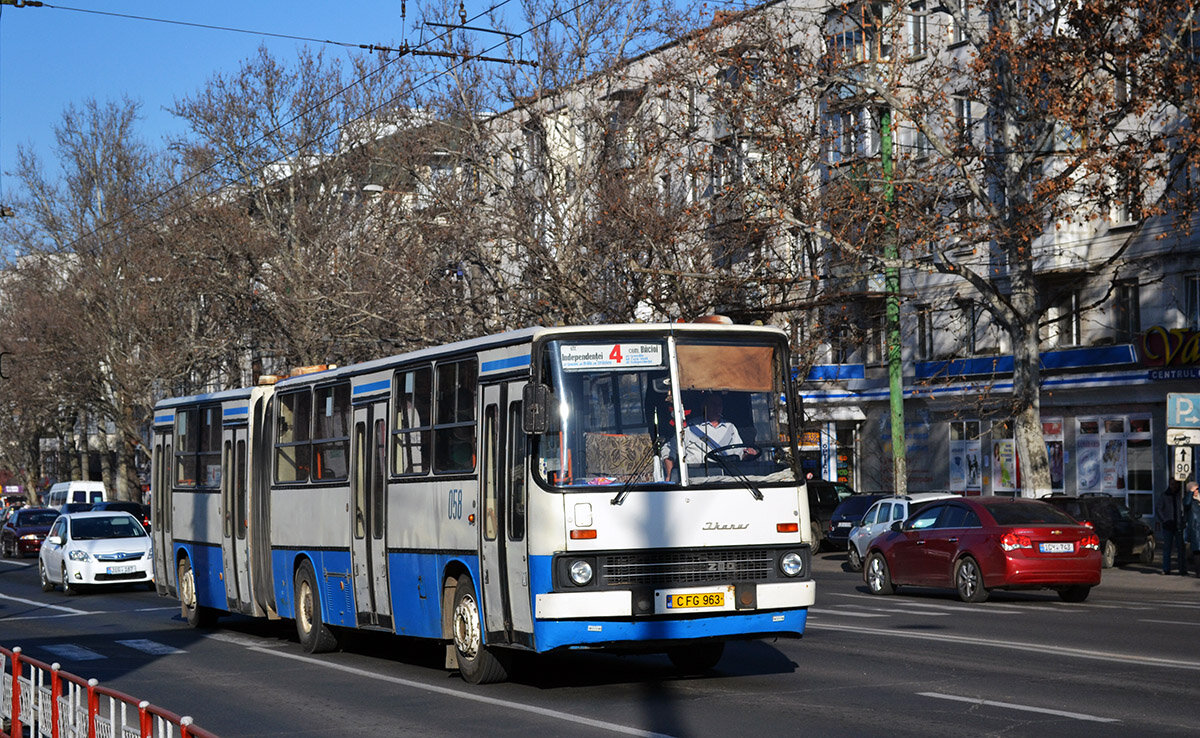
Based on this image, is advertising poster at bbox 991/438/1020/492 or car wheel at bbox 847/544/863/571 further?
advertising poster at bbox 991/438/1020/492

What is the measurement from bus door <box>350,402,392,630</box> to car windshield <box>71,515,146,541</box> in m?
16.1

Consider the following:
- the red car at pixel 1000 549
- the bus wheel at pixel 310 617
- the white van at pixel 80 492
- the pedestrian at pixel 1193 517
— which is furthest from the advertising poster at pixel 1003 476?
the white van at pixel 80 492

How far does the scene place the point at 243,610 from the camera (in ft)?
64.2

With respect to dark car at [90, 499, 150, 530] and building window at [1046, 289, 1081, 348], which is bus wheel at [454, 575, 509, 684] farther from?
dark car at [90, 499, 150, 530]

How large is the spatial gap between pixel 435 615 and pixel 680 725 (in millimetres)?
3944

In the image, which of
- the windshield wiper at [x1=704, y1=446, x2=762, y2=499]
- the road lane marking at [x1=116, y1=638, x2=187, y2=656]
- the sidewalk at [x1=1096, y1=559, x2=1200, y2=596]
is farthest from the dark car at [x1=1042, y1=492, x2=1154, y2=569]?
the windshield wiper at [x1=704, y1=446, x2=762, y2=499]

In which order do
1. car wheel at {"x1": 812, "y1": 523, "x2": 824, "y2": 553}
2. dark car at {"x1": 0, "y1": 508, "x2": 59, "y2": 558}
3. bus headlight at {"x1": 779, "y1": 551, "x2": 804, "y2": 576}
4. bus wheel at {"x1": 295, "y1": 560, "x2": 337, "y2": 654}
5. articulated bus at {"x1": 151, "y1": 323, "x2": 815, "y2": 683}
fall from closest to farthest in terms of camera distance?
articulated bus at {"x1": 151, "y1": 323, "x2": 815, "y2": 683}, bus headlight at {"x1": 779, "y1": 551, "x2": 804, "y2": 576}, bus wheel at {"x1": 295, "y1": 560, "x2": 337, "y2": 654}, car wheel at {"x1": 812, "y1": 523, "x2": 824, "y2": 553}, dark car at {"x1": 0, "y1": 508, "x2": 59, "y2": 558}

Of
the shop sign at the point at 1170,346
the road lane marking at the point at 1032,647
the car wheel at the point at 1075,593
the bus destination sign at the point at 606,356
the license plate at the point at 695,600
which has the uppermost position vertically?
the shop sign at the point at 1170,346

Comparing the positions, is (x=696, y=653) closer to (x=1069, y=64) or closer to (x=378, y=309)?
(x=1069, y=64)

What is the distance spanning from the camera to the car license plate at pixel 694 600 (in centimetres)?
1245

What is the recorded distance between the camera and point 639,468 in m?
12.6

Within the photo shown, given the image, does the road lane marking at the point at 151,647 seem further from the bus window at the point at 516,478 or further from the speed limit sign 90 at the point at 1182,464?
the speed limit sign 90 at the point at 1182,464

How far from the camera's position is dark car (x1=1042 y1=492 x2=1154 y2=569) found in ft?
101

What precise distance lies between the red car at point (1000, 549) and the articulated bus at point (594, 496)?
961 centimetres
